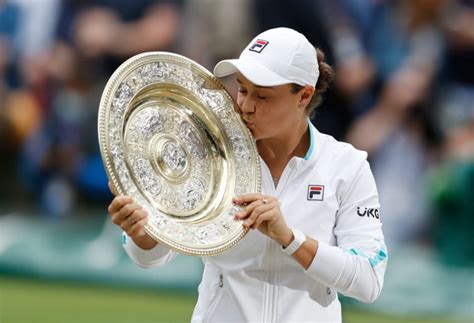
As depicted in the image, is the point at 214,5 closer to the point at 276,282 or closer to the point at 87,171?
the point at 87,171

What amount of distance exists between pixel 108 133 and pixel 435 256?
185 inches

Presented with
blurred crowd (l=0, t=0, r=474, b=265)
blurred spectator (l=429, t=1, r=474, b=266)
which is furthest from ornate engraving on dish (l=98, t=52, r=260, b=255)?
blurred spectator (l=429, t=1, r=474, b=266)

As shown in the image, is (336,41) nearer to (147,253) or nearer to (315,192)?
(315,192)

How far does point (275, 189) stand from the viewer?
2.81 meters

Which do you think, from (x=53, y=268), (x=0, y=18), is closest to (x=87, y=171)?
(x=53, y=268)

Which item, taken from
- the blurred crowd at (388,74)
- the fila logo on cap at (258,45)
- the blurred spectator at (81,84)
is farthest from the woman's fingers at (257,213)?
the blurred spectator at (81,84)

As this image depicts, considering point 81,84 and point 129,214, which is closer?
point 129,214

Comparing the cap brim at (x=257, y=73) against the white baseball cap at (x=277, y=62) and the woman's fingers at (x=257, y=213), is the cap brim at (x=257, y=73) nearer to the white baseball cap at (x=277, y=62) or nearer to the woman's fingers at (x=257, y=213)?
the white baseball cap at (x=277, y=62)

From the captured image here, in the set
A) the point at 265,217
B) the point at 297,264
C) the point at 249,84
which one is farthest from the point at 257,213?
the point at 249,84

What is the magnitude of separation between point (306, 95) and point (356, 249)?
0.44 metres

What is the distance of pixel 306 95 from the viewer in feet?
9.21

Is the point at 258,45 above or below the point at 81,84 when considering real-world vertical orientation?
above

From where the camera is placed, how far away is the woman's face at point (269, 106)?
2.71 metres

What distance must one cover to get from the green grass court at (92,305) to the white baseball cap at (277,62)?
3796 millimetres
